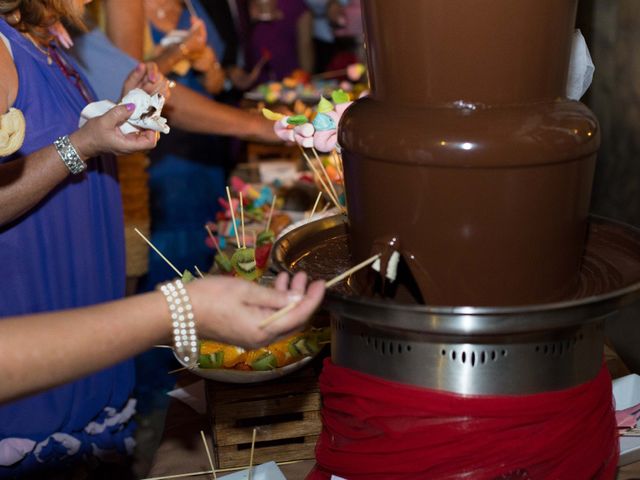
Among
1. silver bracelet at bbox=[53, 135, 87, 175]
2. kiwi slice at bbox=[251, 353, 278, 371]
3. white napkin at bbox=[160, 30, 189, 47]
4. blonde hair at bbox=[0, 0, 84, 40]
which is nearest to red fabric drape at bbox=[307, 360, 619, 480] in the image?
kiwi slice at bbox=[251, 353, 278, 371]

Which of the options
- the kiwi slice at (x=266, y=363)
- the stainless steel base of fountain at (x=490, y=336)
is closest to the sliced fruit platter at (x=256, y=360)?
the kiwi slice at (x=266, y=363)

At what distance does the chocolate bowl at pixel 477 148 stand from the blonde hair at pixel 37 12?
3.98 feet

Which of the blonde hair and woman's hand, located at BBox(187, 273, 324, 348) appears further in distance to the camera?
the blonde hair

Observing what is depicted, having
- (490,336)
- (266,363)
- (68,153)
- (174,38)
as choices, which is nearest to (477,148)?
(490,336)

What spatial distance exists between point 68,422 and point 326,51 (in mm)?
5043

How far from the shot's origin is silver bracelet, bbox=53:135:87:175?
2.03 m

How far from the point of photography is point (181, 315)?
3.76 feet

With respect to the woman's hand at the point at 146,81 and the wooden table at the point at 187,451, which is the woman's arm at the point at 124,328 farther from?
the woman's hand at the point at 146,81

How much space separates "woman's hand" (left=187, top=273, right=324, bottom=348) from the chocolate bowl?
16 centimetres

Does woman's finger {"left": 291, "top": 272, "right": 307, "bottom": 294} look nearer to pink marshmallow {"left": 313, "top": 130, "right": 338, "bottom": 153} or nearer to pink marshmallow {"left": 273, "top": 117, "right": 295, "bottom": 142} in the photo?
pink marshmallow {"left": 313, "top": 130, "right": 338, "bottom": 153}

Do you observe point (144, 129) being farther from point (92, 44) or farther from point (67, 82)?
point (92, 44)

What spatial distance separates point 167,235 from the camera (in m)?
4.64

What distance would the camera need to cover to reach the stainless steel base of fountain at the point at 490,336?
1.07 m

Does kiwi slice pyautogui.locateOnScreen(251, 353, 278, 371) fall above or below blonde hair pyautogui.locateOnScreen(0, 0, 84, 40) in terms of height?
below
